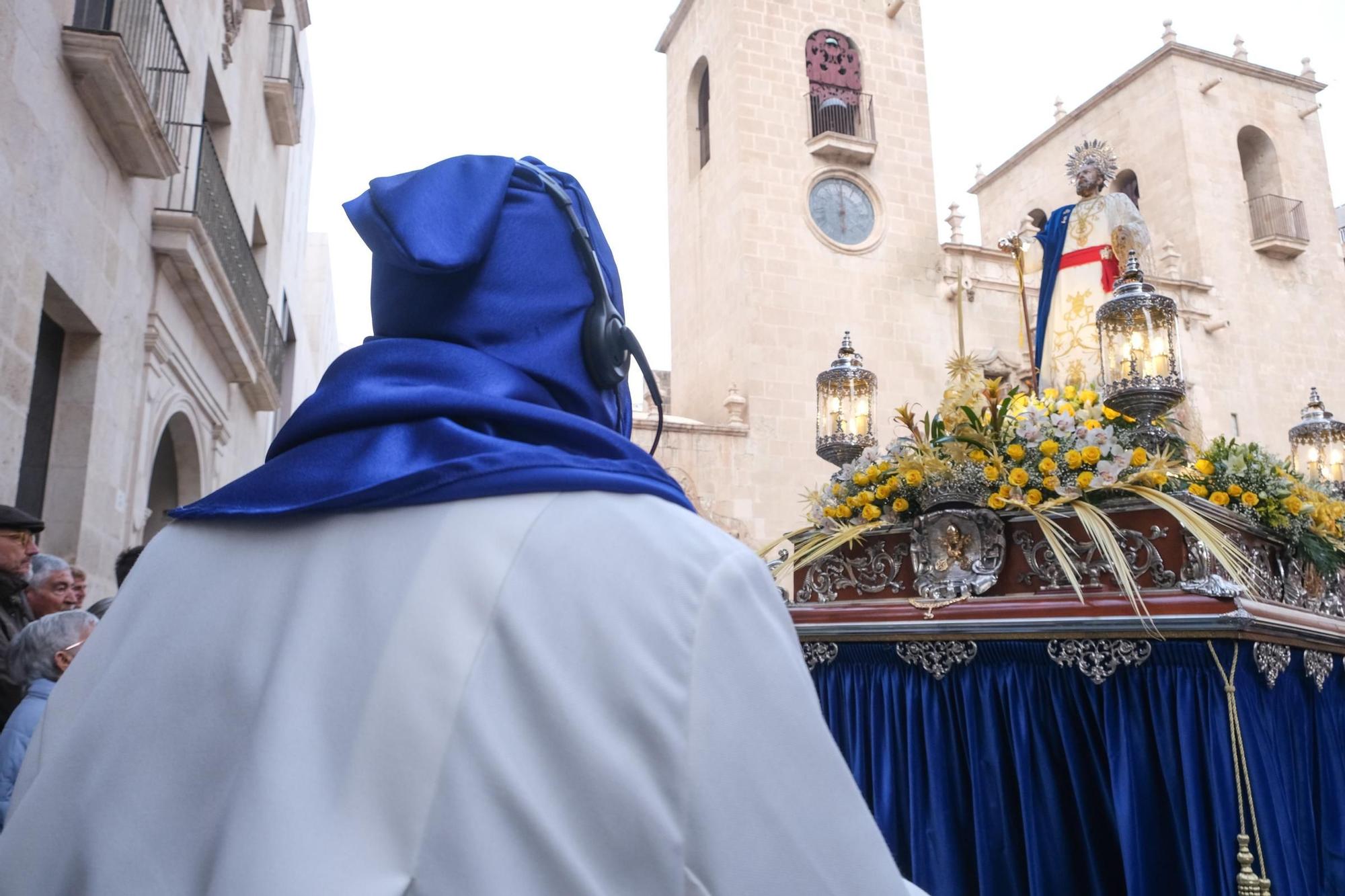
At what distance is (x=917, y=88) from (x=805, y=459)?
6.80 m

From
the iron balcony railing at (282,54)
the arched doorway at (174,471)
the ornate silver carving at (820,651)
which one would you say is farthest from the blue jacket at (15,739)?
the iron balcony railing at (282,54)

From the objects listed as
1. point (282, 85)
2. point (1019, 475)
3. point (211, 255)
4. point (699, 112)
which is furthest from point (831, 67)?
point (1019, 475)

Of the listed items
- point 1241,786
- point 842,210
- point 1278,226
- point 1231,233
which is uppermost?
point 1278,226

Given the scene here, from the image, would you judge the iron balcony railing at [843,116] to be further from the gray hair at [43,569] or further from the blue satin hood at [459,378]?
the blue satin hood at [459,378]

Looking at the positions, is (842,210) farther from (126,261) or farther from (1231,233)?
(126,261)

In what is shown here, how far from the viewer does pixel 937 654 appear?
3303 mm

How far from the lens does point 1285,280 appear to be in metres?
18.9

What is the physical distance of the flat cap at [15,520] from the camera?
13.3 ft

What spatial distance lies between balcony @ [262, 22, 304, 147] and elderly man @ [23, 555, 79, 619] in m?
9.14

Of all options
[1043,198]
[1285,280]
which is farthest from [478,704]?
[1043,198]

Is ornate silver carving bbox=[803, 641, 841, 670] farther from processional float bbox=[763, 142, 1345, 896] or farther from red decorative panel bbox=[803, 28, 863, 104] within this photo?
red decorative panel bbox=[803, 28, 863, 104]

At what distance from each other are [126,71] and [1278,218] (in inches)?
759

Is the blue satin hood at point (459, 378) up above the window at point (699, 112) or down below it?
below

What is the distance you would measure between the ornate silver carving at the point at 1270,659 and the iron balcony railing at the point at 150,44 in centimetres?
613
